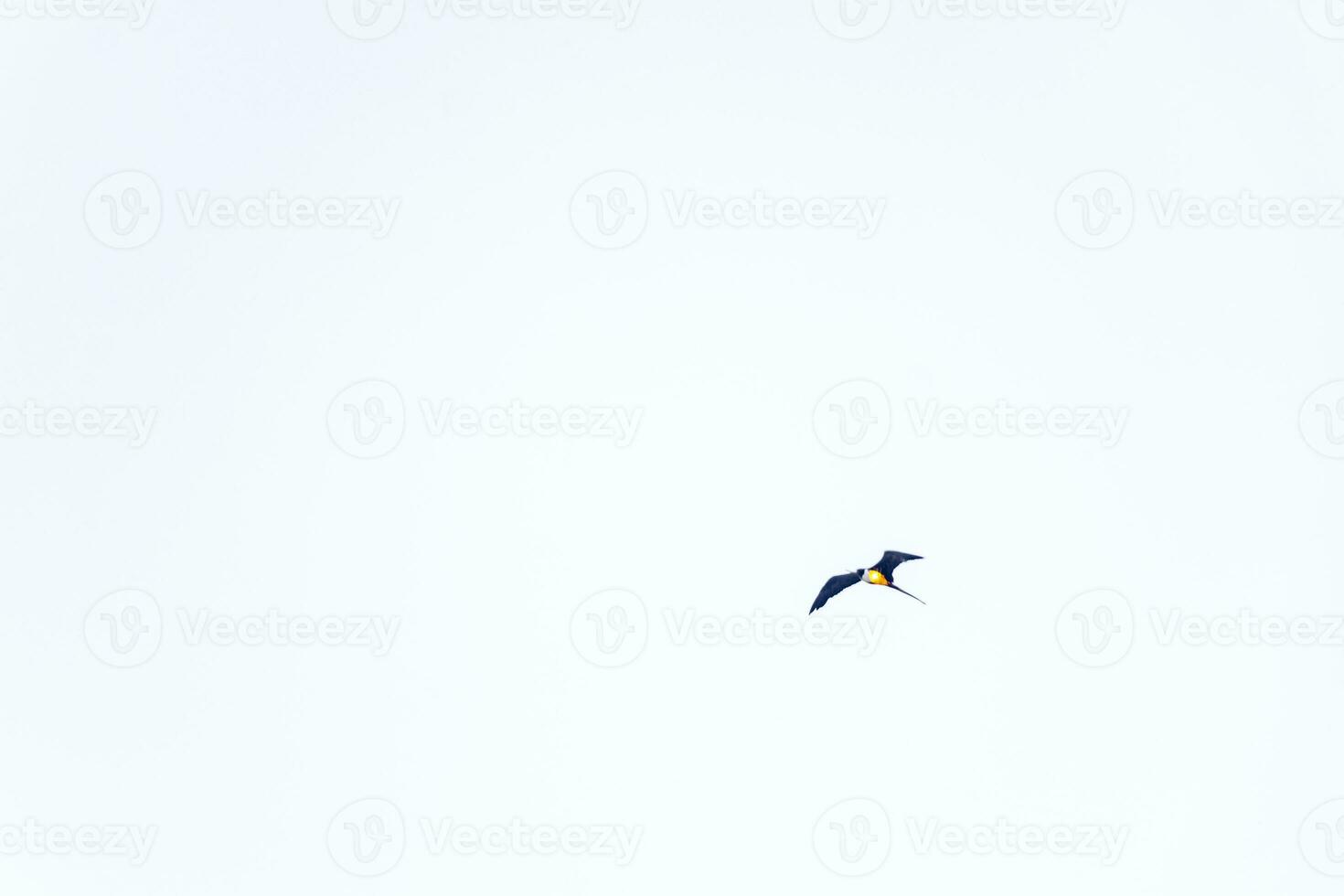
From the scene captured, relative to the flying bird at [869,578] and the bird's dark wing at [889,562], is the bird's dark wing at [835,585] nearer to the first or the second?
the flying bird at [869,578]

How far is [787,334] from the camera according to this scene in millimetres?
78125

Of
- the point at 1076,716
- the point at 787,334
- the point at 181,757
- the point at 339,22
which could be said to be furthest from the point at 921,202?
the point at 339,22

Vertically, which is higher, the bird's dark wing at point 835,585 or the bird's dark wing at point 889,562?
the bird's dark wing at point 889,562

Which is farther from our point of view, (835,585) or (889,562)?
(835,585)

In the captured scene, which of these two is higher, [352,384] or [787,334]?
[787,334]

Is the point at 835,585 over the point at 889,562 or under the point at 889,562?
under

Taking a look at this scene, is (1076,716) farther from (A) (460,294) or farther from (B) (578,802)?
Answer: (A) (460,294)

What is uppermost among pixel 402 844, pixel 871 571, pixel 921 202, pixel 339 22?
pixel 921 202

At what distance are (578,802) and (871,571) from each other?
34483 mm

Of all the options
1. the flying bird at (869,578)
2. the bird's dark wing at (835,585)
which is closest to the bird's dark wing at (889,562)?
the flying bird at (869,578)

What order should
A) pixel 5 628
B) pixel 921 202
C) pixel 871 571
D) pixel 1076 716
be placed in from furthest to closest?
pixel 921 202
pixel 5 628
pixel 1076 716
pixel 871 571

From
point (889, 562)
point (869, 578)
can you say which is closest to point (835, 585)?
point (869, 578)

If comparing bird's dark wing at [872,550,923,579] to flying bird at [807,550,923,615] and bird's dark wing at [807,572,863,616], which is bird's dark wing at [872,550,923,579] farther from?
bird's dark wing at [807,572,863,616]

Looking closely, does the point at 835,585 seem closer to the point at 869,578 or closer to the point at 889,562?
the point at 869,578
